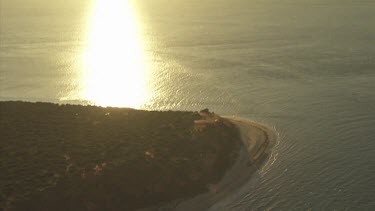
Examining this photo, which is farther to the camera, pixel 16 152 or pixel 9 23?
pixel 9 23

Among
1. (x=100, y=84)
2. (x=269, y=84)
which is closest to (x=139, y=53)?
(x=100, y=84)

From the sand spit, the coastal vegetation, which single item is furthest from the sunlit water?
the coastal vegetation

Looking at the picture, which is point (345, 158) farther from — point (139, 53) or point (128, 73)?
point (139, 53)

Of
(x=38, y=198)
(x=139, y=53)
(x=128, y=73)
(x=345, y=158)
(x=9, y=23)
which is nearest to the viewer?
(x=38, y=198)

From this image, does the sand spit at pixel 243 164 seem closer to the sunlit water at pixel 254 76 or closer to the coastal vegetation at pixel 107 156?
the coastal vegetation at pixel 107 156

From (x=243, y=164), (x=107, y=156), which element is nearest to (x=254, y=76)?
(x=243, y=164)

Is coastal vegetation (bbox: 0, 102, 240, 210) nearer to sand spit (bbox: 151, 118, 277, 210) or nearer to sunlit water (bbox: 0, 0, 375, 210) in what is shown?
sand spit (bbox: 151, 118, 277, 210)

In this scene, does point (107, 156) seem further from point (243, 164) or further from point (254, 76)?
point (254, 76)
